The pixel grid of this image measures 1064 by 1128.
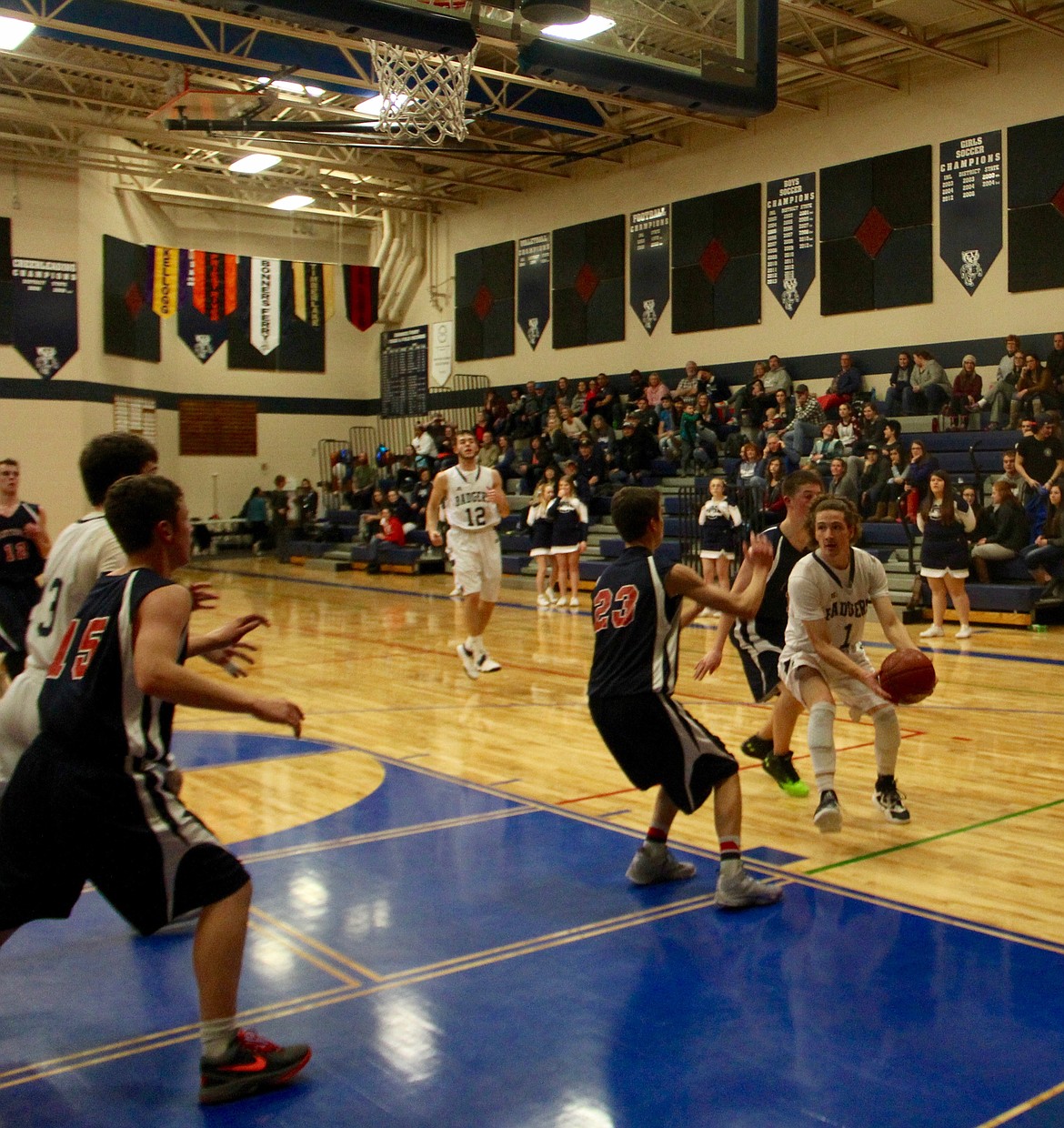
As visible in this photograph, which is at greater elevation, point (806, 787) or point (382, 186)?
point (382, 186)

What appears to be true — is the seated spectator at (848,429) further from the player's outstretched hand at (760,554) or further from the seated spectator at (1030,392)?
the player's outstretched hand at (760,554)

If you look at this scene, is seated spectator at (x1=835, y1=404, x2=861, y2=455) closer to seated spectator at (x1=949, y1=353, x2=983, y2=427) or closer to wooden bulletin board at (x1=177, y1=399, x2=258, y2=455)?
seated spectator at (x1=949, y1=353, x2=983, y2=427)

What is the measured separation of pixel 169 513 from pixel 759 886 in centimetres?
242

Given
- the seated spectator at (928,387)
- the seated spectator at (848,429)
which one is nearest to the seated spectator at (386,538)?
the seated spectator at (848,429)

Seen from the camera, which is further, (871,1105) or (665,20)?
(665,20)

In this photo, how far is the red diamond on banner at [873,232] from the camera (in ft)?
59.0

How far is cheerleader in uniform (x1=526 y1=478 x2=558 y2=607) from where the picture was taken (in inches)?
618

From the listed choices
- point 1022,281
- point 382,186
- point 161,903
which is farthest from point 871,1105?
point 382,186

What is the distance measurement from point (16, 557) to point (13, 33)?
36.9 ft

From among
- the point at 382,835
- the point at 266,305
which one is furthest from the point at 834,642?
the point at 266,305

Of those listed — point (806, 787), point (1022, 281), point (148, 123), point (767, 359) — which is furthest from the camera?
Result: point (148, 123)

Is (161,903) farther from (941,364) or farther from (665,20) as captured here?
(941,364)

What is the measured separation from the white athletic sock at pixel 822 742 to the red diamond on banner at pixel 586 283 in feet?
59.7

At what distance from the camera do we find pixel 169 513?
3139 mm
